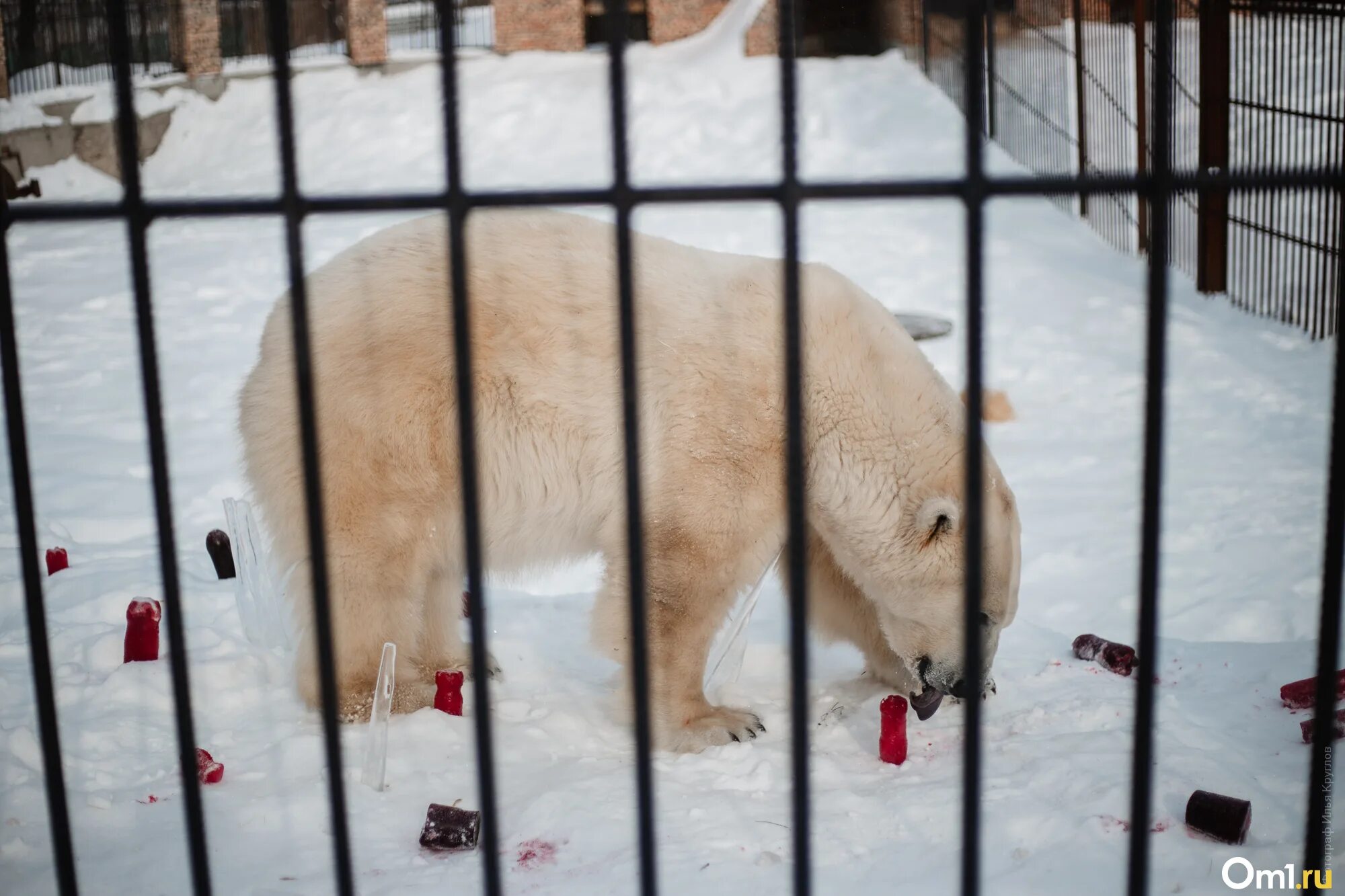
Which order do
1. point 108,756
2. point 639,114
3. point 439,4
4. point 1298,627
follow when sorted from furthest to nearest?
point 639,114
point 1298,627
point 108,756
point 439,4

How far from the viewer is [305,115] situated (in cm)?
→ 1595

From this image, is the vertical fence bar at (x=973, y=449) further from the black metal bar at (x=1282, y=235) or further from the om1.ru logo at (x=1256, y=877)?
the black metal bar at (x=1282, y=235)

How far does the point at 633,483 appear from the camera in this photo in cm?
161

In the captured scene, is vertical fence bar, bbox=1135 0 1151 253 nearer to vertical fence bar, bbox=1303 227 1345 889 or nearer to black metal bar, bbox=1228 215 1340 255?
black metal bar, bbox=1228 215 1340 255

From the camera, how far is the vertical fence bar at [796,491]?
4.75 feet

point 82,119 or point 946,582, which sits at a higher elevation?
point 82,119

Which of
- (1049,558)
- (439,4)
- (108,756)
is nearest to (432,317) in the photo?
(108,756)

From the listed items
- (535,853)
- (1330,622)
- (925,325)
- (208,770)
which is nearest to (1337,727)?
(1330,622)

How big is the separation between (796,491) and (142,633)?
2620mm

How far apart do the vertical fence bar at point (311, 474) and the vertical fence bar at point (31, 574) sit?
34 cm

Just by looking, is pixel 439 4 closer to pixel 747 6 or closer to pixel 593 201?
pixel 593 201

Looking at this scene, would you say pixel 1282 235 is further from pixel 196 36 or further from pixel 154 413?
pixel 196 36

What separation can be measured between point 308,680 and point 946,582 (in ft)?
5.81

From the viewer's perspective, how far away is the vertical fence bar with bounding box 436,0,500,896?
4.75ft
